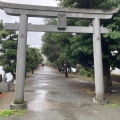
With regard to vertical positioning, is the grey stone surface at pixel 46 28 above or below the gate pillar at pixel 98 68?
above

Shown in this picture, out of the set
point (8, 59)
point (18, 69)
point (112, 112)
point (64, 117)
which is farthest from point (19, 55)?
point (8, 59)

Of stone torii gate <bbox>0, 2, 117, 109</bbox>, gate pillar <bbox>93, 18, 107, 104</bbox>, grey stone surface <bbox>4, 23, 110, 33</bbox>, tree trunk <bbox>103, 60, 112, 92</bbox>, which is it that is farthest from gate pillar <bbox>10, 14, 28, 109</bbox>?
tree trunk <bbox>103, 60, 112, 92</bbox>

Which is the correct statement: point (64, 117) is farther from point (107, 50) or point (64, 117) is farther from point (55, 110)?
point (107, 50)

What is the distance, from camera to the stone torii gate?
956cm

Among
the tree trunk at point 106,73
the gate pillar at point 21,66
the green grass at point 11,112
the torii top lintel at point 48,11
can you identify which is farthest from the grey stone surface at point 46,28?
the green grass at point 11,112

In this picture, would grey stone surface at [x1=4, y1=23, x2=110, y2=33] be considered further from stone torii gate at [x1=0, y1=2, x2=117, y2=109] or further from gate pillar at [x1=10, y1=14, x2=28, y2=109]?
gate pillar at [x1=10, y1=14, x2=28, y2=109]

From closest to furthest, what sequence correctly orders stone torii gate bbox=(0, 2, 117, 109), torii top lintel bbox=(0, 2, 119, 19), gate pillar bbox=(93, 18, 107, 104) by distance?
stone torii gate bbox=(0, 2, 117, 109) → torii top lintel bbox=(0, 2, 119, 19) → gate pillar bbox=(93, 18, 107, 104)

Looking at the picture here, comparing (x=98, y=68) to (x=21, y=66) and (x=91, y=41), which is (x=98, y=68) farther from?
(x=21, y=66)

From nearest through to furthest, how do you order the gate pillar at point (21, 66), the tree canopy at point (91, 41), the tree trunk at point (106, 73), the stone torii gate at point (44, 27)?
the gate pillar at point (21, 66) < the stone torii gate at point (44, 27) < the tree canopy at point (91, 41) < the tree trunk at point (106, 73)

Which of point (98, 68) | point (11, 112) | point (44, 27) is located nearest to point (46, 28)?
point (44, 27)

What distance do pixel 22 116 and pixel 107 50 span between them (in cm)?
721

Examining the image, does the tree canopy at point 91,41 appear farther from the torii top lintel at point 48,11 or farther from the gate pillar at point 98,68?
the torii top lintel at point 48,11

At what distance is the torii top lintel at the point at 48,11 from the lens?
9719 millimetres

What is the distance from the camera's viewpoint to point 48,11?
33.6ft
